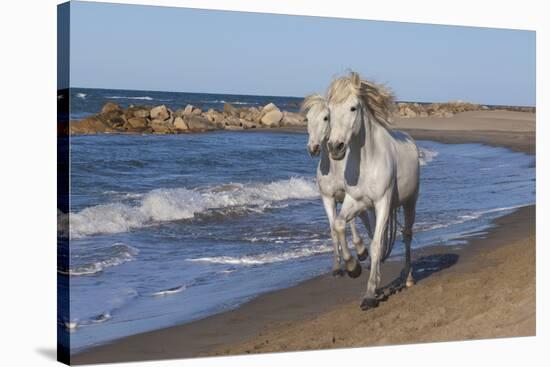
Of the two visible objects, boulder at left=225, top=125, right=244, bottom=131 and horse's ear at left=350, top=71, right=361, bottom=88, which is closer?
horse's ear at left=350, top=71, right=361, bottom=88

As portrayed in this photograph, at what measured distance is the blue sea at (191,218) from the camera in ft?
26.8

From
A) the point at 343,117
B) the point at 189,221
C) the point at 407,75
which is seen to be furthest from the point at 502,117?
the point at 189,221

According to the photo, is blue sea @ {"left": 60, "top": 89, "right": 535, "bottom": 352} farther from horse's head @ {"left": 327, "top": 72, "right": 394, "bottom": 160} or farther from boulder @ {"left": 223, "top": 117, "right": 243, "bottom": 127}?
horse's head @ {"left": 327, "top": 72, "right": 394, "bottom": 160}

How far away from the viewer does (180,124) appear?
9109mm

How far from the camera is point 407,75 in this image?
9.78 metres

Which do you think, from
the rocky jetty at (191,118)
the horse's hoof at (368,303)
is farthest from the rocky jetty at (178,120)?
the horse's hoof at (368,303)

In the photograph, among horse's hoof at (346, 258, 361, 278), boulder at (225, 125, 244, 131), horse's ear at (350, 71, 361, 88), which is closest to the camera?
horse's ear at (350, 71, 361, 88)

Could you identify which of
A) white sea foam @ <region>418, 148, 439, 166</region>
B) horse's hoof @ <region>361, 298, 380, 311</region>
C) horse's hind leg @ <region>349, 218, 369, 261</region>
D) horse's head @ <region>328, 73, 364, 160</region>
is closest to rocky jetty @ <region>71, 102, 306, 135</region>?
horse's head @ <region>328, 73, 364, 160</region>

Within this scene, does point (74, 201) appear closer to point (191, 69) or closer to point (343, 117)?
point (191, 69)

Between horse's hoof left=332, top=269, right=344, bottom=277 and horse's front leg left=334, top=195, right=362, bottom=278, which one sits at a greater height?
horse's front leg left=334, top=195, right=362, bottom=278

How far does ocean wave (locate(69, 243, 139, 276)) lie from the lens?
8.08 metres

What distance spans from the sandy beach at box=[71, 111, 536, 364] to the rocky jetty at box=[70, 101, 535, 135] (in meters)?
0.13

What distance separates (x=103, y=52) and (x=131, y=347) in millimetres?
2030

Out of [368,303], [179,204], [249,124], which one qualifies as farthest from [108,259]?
[368,303]
